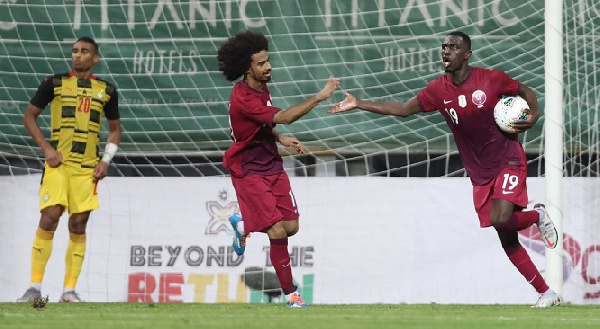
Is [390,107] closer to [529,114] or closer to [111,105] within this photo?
[529,114]

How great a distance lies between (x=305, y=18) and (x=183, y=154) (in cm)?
152

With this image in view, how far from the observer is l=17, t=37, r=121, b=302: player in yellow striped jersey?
9.60 meters

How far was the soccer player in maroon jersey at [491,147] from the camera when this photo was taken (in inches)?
336

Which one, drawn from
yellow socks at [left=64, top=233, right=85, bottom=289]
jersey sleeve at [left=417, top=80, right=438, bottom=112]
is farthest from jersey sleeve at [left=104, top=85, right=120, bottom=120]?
jersey sleeve at [left=417, top=80, right=438, bottom=112]

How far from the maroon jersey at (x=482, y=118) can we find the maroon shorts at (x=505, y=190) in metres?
0.05

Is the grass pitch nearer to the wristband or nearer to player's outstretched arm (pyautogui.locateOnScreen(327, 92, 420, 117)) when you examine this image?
player's outstretched arm (pyautogui.locateOnScreen(327, 92, 420, 117))

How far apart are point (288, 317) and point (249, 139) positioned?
5.73ft

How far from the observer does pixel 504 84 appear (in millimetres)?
8602

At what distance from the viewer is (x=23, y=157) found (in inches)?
436

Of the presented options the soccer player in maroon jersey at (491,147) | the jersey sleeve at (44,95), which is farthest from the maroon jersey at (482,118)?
the jersey sleeve at (44,95)

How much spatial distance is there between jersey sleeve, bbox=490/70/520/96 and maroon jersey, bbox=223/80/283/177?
1481 mm

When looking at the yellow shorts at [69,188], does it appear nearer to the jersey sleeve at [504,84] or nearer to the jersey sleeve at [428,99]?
the jersey sleeve at [428,99]

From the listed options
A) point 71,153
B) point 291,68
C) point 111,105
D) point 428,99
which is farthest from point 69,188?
point 428,99

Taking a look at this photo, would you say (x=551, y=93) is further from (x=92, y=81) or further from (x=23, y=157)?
(x=23, y=157)
